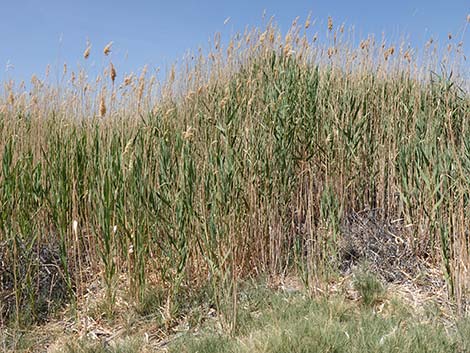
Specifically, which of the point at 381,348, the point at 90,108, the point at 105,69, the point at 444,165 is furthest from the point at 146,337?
the point at 444,165

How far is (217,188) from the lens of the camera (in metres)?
2.30

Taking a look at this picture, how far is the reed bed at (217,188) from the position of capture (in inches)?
89.1

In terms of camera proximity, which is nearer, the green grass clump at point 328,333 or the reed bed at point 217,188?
the green grass clump at point 328,333

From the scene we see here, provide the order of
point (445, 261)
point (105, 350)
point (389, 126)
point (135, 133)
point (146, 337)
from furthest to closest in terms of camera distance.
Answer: point (389, 126)
point (135, 133)
point (445, 261)
point (146, 337)
point (105, 350)

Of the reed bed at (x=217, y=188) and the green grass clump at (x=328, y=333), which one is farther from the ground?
the reed bed at (x=217, y=188)

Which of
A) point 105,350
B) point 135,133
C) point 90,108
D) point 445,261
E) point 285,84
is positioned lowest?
point 105,350

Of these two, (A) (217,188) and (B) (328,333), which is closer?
(B) (328,333)

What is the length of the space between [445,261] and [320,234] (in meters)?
0.69

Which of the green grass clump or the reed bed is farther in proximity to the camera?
the reed bed

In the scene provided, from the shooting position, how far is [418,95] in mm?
3293

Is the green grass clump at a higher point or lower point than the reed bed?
lower

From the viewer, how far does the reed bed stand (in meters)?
2.26

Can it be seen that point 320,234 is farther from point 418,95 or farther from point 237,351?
point 418,95

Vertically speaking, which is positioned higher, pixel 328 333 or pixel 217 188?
pixel 217 188
